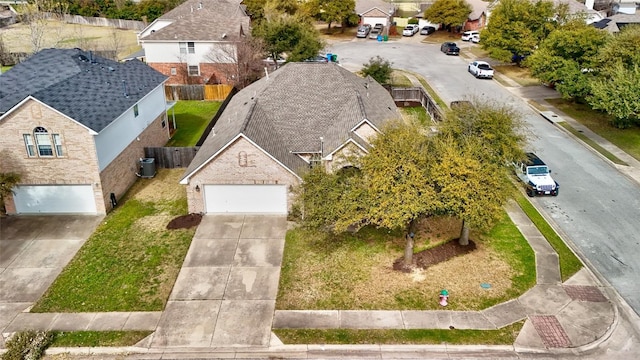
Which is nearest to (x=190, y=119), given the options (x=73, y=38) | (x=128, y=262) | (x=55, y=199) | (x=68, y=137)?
(x=55, y=199)

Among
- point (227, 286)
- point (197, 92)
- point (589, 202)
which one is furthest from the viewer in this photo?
point (197, 92)

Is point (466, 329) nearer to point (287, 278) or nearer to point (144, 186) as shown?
point (287, 278)

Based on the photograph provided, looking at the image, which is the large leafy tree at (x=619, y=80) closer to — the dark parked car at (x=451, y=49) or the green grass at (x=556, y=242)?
the green grass at (x=556, y=242)

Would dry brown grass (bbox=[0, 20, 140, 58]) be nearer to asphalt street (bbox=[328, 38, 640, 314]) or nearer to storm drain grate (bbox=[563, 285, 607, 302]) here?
asphalt street (bbox=[328, 38, 640, 314])

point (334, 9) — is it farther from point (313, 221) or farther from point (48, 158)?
point (313, 221)

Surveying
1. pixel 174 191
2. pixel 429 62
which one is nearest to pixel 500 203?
pixel 174 191

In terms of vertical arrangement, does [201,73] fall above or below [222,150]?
below

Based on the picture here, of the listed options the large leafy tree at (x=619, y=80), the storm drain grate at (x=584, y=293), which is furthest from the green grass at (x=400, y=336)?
the large leafy tree at (x=619, y=80)
